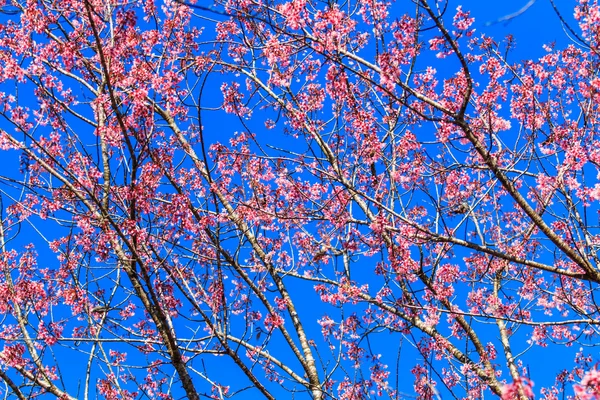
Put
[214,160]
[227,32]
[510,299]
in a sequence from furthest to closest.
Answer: [510,299], [227,32], [214,160]

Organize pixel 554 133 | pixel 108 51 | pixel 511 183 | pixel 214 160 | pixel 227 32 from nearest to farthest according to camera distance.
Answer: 1. pixel 511 183
2. pixel 108 51
3. pixel 554 133
4. pixel 214 160
5. pixel 227 32

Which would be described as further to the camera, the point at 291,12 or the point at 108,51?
the point at 108,51

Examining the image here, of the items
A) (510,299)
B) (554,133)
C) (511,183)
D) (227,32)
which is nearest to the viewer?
(511,183)

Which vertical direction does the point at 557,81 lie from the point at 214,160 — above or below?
above

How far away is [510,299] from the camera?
9203mm

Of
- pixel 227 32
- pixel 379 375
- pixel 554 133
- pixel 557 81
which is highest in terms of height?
pixel 227 32

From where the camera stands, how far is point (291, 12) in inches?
228

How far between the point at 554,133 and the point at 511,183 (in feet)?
6.25

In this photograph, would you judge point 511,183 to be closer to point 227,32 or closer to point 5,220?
point 227,32

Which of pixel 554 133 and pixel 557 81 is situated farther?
pixel 557 81

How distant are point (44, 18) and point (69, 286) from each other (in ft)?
10.5

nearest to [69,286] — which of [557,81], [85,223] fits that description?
[85,223]

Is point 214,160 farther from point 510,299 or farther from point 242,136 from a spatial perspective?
point 510,299

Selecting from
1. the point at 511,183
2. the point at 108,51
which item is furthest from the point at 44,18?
the point at 511,183
